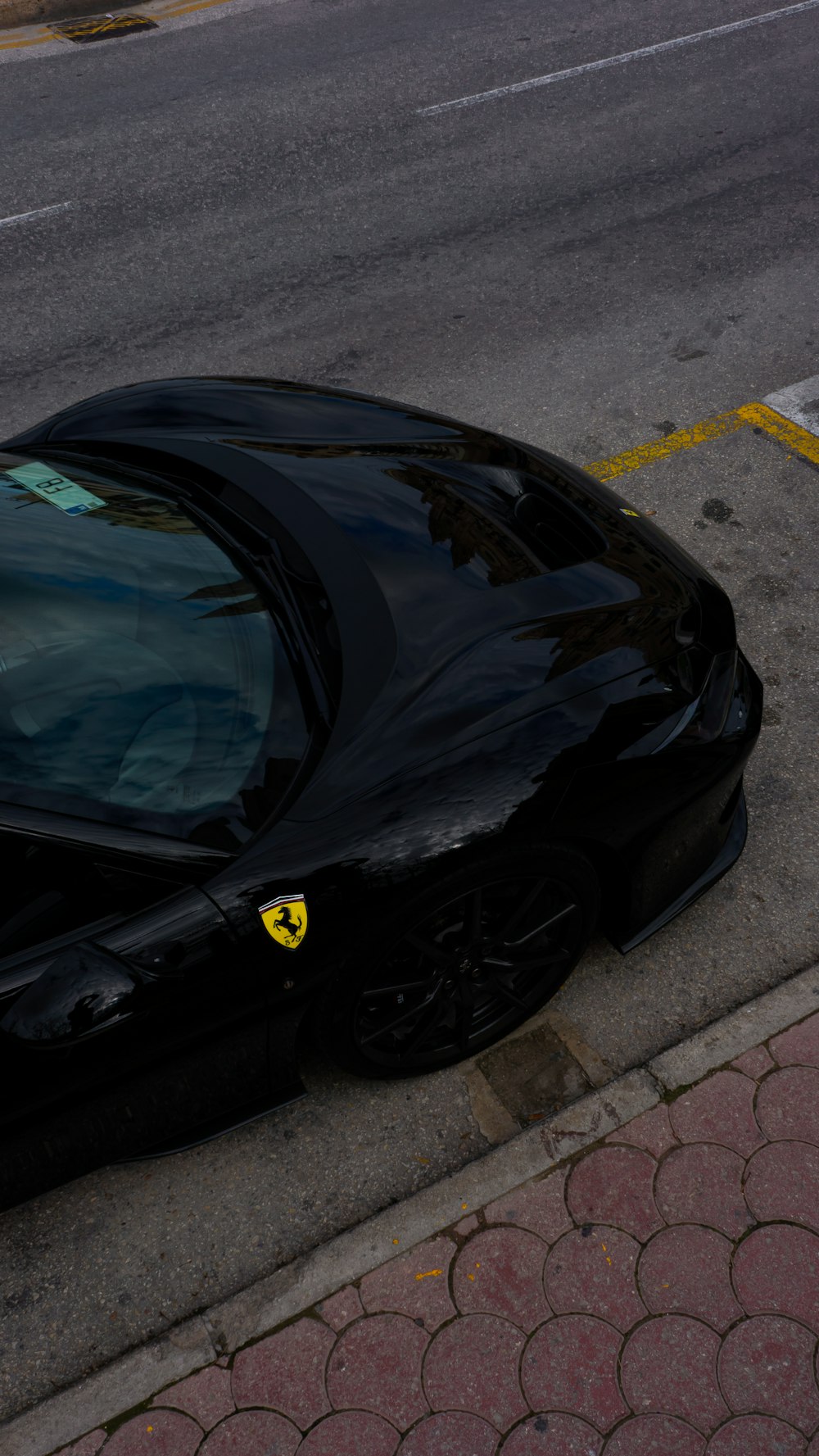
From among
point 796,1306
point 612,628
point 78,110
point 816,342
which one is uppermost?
point 78,110

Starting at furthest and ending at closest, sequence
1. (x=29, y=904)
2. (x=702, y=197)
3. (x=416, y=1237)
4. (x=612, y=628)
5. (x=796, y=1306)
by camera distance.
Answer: (x=702, y=197) → (x=612, y=628) → (x=416, y=1237) → (x=796, y=1306) → (x=29, y=904)

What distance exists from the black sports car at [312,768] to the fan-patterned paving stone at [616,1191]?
1.42 feet

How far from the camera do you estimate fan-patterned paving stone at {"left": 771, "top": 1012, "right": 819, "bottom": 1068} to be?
2.95m

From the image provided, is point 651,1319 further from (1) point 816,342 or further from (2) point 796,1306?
(1) point 816,342

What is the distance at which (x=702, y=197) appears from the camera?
6.95 m

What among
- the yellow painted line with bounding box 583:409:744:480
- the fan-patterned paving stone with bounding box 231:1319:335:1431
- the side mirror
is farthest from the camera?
the yellow painted line with bounding box 583:409:744:480

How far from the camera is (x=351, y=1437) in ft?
7.77

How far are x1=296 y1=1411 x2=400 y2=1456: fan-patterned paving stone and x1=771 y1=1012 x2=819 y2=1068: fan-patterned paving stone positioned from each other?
1.37 metres

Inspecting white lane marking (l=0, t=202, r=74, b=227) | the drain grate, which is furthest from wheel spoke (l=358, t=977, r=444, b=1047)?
the drain grate

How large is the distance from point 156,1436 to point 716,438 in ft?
15.0

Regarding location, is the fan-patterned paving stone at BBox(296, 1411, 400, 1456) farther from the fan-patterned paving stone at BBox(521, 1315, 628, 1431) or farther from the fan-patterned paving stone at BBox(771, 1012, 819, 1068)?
the fan-patterned paving stone at BBox(771, 1012, 819, 1068)

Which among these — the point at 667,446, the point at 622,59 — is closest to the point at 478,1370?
the point at 667,446

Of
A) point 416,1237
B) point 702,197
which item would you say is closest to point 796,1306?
point 416,1237

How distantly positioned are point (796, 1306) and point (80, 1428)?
1654mm
